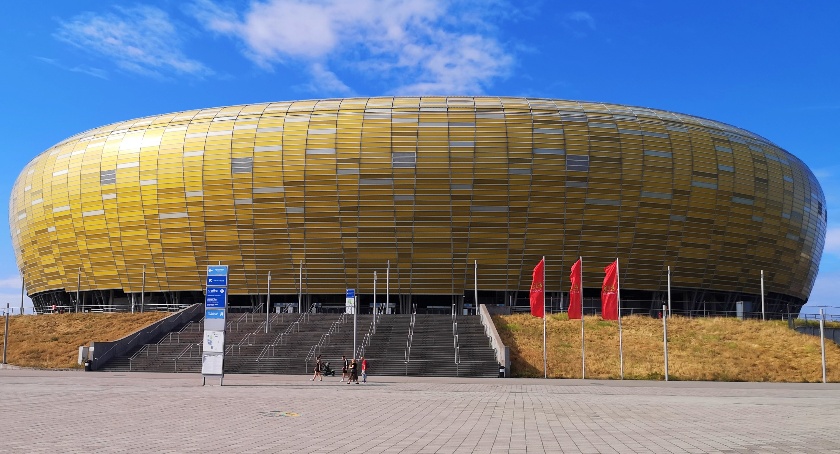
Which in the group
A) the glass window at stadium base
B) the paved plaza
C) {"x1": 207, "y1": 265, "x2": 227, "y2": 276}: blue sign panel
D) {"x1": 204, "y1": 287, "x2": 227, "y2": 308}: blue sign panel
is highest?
the glass window at stadium base

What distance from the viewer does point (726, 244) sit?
7931 centimetres

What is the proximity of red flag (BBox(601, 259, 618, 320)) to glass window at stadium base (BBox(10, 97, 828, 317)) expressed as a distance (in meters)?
24.4

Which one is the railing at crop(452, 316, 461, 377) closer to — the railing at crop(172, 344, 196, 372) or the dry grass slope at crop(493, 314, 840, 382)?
the dry grass slope at crop(493, 314, 840, 382)

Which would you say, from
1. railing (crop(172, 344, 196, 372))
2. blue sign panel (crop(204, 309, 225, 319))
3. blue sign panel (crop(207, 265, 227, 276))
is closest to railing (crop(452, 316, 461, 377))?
blue sign panel (crop(204, 309, 225, 319))

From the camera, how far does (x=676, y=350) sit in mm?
51000

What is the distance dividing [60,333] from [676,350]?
4461 cm

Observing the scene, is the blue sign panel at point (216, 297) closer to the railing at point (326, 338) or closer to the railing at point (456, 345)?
the railing at point (326, 338)

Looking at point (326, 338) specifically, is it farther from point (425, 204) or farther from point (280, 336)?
point (425, 204)

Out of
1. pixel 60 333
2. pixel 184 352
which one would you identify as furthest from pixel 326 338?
pixel 60 333

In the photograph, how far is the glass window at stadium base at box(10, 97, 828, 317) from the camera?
7325 cm

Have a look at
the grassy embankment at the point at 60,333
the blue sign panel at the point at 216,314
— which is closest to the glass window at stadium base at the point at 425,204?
the grassy embankment at the point at 60,333

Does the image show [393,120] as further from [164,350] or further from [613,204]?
[164,350]

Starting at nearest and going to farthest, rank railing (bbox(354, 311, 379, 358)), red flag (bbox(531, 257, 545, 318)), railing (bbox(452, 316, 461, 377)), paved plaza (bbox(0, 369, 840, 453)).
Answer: paved plaza (bbox(0, 369, 840, 453)), railing (bbox(452, 316, 461, 377)), red flag (bbox(531, 257, 545, 318)), railing (bbox(354, 311, 379, 358))

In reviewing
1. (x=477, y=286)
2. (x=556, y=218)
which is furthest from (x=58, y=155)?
(x=556, y=218)
